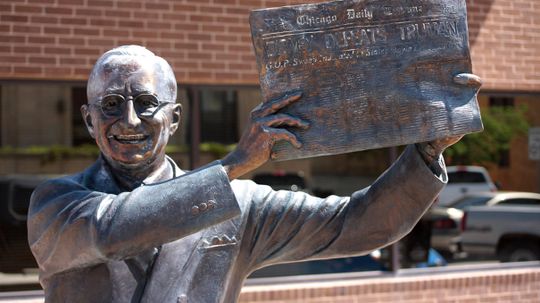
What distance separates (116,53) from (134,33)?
4.62 m

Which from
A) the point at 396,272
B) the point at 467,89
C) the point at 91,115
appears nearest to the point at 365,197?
the point at 467,89

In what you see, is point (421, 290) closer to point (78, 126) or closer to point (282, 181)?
point (282, 181)

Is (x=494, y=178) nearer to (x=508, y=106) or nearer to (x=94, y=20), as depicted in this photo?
(x=508, y=106)

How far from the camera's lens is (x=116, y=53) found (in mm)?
2127

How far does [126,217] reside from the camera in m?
1.94

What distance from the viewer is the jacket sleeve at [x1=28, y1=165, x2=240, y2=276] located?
6.35ft

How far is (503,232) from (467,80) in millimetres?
6394

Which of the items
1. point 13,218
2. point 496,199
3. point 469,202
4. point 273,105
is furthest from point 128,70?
A: point 496,199

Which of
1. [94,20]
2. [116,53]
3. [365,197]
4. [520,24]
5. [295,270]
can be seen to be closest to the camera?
[116,53]

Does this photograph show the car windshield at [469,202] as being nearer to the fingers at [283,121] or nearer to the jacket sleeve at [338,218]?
the jacket sleeve at [338,218]

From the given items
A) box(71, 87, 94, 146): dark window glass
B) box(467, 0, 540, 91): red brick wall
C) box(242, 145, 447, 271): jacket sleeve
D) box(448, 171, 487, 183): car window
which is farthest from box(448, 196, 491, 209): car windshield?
box(242, 145, 447, 271): jacket sleeve

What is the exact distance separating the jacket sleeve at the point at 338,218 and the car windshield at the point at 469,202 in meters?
5.79

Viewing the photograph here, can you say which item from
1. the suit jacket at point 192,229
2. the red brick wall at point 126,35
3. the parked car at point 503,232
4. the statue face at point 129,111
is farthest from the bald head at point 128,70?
the parked car at point 503,232

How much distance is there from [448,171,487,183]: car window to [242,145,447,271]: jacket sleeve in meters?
5.77
